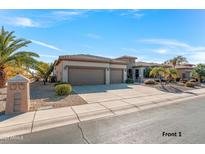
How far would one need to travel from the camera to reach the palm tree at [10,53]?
13.2 meters

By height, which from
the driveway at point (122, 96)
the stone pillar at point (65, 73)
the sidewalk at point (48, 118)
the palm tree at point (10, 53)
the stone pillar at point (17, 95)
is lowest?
the sidewalk at point (48, 118)

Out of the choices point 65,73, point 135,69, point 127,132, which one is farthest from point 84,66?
point 135,69

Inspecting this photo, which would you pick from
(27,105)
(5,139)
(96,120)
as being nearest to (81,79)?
(27,105)

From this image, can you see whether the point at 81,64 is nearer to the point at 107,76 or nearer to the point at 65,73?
the point at 65,73

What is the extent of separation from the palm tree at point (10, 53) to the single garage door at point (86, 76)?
4718mm

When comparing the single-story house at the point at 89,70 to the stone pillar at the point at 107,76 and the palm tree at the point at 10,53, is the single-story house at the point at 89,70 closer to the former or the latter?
the stone pillar at the point at 107,76

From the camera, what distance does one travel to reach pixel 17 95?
6.64m

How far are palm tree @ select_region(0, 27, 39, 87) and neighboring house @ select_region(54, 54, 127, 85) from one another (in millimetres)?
3800

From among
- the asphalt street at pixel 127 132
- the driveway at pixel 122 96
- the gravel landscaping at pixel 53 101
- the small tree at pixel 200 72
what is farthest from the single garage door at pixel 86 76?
the small tree at pixel 200 72

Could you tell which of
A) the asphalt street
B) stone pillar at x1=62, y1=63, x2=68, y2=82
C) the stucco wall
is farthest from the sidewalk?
the stucco wall

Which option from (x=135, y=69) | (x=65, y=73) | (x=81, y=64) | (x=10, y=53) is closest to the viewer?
(x=10, y=53)

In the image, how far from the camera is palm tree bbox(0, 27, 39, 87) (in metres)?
13.2

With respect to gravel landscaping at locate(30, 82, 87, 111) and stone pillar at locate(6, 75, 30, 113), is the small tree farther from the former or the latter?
stone pillar at locate(6, 75, 30, 113)

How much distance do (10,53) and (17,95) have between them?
30.3ft
